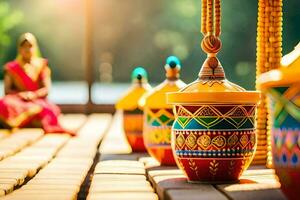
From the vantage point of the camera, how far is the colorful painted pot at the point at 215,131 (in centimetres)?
296

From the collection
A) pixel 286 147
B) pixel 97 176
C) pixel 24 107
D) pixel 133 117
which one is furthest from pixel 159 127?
pixel 24 107

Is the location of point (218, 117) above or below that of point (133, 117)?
above

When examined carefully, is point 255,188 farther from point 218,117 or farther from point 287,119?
point 287,119

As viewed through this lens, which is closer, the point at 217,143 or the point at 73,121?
the point at 217,143

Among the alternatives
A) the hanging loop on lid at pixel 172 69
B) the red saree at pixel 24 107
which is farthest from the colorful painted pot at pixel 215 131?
the red saree at pixel 24 107

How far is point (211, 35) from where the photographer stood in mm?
3176

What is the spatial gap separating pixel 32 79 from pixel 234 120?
468cm

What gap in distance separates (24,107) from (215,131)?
470 cm

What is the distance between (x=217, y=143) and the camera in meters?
2.96

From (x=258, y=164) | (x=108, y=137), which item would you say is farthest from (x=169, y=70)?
(x=108, y=137)

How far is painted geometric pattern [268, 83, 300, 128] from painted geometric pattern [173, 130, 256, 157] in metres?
0.67

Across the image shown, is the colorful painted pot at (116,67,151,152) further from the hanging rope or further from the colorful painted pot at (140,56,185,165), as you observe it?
the hanging rope

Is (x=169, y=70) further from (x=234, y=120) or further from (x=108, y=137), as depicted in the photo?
(x=108, y=137)

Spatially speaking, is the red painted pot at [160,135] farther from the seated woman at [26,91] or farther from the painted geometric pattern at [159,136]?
the seated woman at [26,91]
